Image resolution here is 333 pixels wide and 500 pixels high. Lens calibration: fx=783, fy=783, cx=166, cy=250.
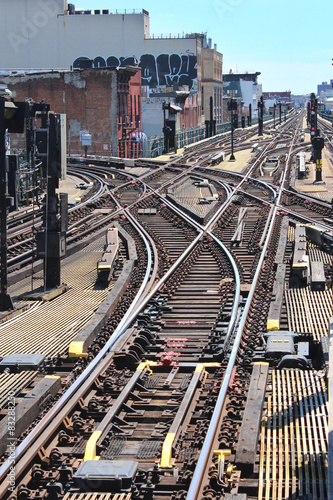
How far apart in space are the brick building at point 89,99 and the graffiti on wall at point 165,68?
3095cm

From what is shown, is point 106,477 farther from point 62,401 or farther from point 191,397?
point 191,397

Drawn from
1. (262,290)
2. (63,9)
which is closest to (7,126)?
(262,290)

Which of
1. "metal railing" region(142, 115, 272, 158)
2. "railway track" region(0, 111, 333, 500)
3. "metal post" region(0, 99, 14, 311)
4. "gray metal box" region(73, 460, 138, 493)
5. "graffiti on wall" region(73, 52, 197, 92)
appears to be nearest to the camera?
"gray metal box" region(73, 460, 138, 493)

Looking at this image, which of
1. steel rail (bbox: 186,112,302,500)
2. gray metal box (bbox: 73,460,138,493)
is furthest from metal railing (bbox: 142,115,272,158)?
gray metal box (bbox: 73,460,138,493)

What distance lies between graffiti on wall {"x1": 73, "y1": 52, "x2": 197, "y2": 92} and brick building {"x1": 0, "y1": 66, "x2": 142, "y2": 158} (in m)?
31.0

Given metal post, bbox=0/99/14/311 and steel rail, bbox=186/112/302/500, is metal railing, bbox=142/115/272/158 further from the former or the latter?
steel rail, bbox=186/112/302/500

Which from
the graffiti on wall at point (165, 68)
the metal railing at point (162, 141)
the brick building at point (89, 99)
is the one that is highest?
the graffiti on wall at point (165, 68)

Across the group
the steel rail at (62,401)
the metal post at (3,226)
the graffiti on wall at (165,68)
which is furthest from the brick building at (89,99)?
the steel rail at (62,401)

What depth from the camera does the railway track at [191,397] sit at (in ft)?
21.6

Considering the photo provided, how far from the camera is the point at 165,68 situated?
9056 centimetres

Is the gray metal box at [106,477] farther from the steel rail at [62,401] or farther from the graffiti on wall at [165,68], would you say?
the graffiti on wall at [165,68]

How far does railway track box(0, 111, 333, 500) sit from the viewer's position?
658 centimetres

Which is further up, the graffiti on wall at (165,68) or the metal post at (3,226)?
the graffiti on wall at (165,68)

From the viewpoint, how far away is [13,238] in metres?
18.6
